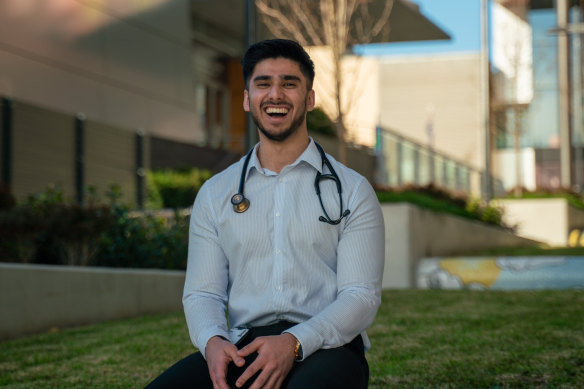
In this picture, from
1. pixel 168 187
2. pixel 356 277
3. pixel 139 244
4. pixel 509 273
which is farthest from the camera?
pixel 168 187

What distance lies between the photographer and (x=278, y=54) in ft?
11.5

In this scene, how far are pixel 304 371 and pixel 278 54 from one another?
127 centimetres

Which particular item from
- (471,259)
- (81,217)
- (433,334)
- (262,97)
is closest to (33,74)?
(81,217)

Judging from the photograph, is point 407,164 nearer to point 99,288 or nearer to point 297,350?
point 99,288

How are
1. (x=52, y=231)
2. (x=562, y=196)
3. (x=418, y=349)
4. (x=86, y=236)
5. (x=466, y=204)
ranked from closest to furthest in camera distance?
(x=418, y=349)
(x=52, y=231)
(x=86, y=236)
(x=466, y=204)
(x=562, y=196)

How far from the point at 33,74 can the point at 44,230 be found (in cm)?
983

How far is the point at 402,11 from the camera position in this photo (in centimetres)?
3120

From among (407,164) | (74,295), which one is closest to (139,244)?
(74,295)

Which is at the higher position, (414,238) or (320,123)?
(320,123)

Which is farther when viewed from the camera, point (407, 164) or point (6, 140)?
point (407, 164)

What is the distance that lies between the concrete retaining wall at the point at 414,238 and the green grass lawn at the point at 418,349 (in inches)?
128

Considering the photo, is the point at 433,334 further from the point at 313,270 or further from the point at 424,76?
the point at 424,76

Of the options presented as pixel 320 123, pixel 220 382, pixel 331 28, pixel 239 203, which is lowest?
pixel 220 382

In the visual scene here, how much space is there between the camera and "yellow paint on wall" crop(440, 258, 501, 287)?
39.0ft
